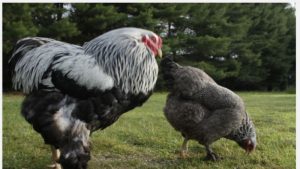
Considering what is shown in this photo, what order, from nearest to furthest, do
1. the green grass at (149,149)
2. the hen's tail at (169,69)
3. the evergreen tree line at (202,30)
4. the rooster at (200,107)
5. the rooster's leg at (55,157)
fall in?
the rooster's leg at (55,157), the rooster at (200,107), the green grass at (149,149), the hen's tail at (169,69), the evergreen tree line at (202,30)

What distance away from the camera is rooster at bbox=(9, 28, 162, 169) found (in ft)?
11.3

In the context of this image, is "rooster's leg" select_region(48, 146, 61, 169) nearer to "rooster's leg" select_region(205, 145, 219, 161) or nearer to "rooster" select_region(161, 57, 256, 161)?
"rooster" select_region(161, 57, 256, 161)

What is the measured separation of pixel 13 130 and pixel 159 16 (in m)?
8.02

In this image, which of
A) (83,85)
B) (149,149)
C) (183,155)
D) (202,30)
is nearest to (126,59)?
(83,85)

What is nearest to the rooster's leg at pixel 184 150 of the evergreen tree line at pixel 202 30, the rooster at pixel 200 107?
the rooster at pixel 200 107

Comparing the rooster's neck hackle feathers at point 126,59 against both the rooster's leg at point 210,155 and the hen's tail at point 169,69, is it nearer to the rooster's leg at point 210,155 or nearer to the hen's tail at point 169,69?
the hen's tail at point 169,69

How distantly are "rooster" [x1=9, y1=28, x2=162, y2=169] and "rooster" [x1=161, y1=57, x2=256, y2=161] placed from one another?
949 mm

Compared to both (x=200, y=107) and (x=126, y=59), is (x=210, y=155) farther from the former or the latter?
(x=126, y=59)

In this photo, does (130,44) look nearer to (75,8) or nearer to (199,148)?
(199,148)

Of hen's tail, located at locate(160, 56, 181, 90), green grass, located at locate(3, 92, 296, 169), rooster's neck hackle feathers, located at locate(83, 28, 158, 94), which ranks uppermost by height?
rooster's neck hackle feathers, located at locate(83, 28, 158, 94)

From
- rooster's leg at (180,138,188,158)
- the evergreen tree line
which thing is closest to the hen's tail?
rooster's leg at (180,138,188,158)

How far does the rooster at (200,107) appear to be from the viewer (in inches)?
177

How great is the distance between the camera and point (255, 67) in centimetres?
1759

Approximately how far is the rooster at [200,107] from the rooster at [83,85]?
95cm
